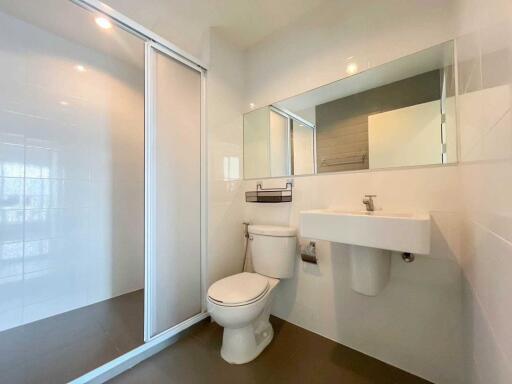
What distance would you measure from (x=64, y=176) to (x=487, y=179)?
8.50 feet

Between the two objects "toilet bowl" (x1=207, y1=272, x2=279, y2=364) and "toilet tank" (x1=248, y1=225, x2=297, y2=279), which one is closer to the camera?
"toilet bowl" (x1=207, y1=272, x2=279, y2=364)

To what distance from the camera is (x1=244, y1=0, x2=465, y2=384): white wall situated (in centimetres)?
114

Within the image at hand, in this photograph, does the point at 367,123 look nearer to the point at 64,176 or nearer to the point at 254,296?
the point at 254,296

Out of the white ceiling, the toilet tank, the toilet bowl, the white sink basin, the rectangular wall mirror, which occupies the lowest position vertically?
the toilet bowl

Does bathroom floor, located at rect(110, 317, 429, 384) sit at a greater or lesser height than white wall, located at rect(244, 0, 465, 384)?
lesser

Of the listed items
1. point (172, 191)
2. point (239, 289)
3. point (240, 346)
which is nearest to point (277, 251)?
point (239, 289)

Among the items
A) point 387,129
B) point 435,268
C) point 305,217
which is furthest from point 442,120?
point 305,217

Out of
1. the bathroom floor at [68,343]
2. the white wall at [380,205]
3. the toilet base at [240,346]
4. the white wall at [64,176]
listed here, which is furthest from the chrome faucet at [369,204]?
the white wall at [64,176]

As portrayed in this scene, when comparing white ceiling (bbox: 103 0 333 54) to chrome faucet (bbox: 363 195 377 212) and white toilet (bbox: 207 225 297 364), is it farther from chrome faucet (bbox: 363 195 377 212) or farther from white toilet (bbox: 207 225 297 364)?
white toilet (bbox: 207 225 297 364)

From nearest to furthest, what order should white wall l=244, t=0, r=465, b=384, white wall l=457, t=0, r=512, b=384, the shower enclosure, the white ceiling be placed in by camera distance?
white wall l=457, t=0, r=512, b=384 < white wall l=244, t=0, r=465, b=384 < the shower enclosure < the white ceiling

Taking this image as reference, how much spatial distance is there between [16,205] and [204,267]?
4.82ft

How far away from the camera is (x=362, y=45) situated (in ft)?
4.63

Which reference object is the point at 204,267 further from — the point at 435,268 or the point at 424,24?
the point at 424,24

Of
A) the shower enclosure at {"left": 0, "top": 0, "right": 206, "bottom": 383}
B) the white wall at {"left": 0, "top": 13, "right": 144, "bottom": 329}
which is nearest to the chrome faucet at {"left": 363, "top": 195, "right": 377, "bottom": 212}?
the shower enclosure at {"left": 0, "top": 0, "right": 206, "bottom": 383}
